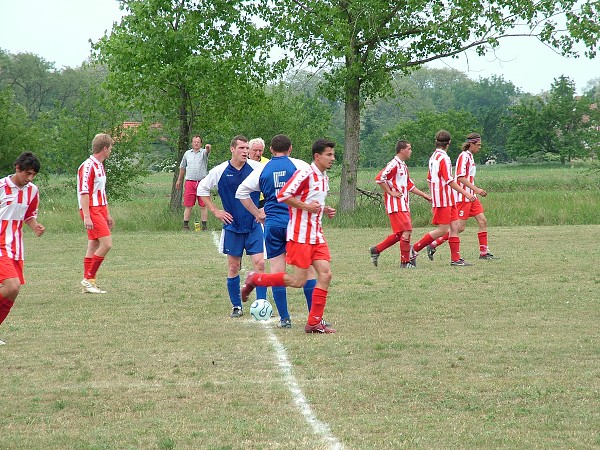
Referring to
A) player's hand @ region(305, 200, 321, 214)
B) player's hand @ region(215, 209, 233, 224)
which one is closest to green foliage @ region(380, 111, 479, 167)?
player's hand @ region(215, 209, 233, 224)

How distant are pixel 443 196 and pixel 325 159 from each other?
6073 millimetres

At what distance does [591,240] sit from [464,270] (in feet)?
19.8

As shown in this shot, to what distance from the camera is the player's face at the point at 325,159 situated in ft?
28.1

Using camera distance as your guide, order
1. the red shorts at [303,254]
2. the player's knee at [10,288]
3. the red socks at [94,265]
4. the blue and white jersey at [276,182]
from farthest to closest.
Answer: the red socks at [94,265] < the blue and white jersey at [276,182] < the red shorts at [303,254] < the player's knee at [10,288]

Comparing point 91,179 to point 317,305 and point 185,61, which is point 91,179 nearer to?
point 317,305

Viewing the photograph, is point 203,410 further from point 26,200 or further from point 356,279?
point 356,279

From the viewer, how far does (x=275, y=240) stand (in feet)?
29.8

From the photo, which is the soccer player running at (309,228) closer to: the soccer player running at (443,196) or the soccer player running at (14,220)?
the soccer player running at (14,220)

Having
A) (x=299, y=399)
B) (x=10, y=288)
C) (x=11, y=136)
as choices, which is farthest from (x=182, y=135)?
(x=299, y=399)

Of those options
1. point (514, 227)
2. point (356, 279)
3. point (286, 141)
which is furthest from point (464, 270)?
point (514, 227)

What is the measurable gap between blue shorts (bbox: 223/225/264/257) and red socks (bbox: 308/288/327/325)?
1362 millimetres

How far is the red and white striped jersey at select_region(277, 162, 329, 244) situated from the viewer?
8367 mm

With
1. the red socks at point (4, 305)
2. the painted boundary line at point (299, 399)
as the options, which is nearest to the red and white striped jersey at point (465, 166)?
the painted boundary line at point (299, 399)

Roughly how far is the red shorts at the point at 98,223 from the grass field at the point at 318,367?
765 mm
